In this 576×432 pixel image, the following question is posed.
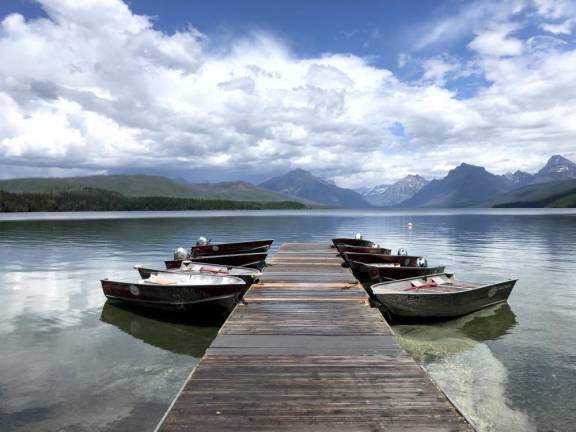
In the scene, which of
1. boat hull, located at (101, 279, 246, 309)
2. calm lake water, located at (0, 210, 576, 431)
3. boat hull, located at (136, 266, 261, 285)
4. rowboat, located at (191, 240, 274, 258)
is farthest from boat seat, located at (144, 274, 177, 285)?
rowboat, located at (191, 240, 274, 258)

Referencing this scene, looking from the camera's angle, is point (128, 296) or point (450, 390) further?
point (128, 296)

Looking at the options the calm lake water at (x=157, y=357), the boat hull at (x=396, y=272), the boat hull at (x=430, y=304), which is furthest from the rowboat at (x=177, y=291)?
the boat hull at (x=396, y=272)

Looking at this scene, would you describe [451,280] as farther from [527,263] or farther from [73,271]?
[73,271]

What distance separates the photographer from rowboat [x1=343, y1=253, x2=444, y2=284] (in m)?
21.6

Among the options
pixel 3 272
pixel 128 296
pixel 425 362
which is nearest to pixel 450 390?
pixel 425 362

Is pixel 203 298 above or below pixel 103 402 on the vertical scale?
above

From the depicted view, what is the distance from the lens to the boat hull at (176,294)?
1706cm

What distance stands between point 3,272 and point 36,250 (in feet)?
47.1

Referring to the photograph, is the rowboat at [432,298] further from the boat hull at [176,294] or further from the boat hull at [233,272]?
the boat hull at [233,272]

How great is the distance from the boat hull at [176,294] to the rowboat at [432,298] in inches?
248

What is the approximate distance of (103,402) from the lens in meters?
10.5

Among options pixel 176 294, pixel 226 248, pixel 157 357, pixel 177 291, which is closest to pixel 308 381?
pixel 157 357

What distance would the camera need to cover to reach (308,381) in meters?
8.40

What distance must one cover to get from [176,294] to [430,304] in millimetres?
10771
